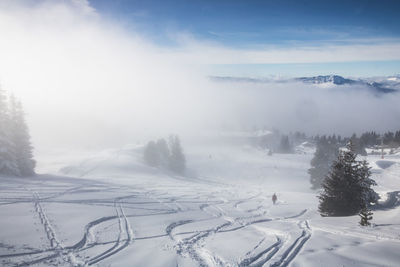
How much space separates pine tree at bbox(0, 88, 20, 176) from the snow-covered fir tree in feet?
113

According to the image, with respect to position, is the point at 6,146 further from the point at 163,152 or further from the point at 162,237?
the point at 163,152

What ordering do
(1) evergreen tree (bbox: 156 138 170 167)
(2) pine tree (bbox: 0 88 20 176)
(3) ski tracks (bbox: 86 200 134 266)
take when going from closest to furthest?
(3) ski tracks (bbox: 86 200 134 266) < (2) pine tree (bbox: 0 88 20 176) < (1) evergreen tree (bbox: 156 138 170 167)

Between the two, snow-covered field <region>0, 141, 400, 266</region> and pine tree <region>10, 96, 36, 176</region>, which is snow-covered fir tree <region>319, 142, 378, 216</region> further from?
pine tree <region>10, 96, 36, 176</region>

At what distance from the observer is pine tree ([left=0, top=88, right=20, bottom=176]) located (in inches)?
1174

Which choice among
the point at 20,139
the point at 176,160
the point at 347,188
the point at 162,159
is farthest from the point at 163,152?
the point at 347,188

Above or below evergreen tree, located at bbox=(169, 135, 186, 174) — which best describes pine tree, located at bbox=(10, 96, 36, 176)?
above

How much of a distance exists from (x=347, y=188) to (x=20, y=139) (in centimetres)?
3813

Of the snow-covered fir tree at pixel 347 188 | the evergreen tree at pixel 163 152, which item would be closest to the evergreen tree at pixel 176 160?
the evergreen tree at pixel 163 152

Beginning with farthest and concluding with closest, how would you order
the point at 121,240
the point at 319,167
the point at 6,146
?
the point at 319,167, the point at 6,146, the point at 121,240

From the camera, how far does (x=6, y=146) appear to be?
30.7 m

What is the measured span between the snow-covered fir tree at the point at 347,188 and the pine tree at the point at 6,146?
3429 cm

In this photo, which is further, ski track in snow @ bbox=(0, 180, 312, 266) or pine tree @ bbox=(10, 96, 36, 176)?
pine tree @ bbox=(10, 96, 36, 176)

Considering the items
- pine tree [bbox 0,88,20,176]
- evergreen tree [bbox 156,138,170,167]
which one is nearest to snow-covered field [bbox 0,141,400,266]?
pine tree [bbox 0,88,20,176]

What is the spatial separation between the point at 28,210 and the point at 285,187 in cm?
4622
